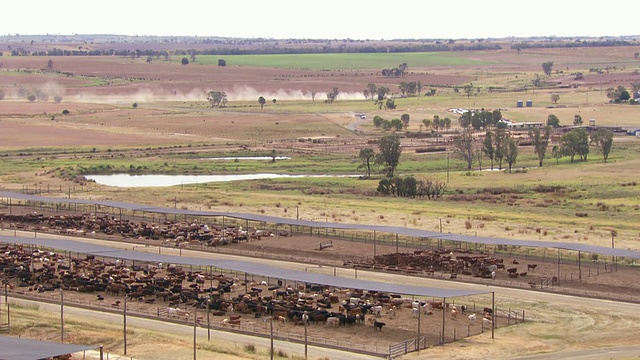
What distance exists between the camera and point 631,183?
298 feet

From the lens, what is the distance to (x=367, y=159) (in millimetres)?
101875

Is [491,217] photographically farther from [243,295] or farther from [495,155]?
[495,155]

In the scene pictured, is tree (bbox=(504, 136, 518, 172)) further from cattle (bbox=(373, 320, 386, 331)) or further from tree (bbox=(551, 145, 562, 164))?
cattle (bbox=(373, 320, 386, 331))

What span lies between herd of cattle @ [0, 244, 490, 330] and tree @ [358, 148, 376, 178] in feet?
154

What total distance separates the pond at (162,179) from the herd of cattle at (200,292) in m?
40.8

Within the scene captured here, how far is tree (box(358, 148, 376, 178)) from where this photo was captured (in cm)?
10238

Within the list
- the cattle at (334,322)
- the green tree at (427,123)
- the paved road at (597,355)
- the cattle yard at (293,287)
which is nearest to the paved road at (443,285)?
the paved road at (597,355)

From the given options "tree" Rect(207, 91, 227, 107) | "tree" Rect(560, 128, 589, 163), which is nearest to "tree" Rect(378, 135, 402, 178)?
"tree" Rect(560, 128, 589, 163)

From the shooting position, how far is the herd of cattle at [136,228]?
64875 millimetres

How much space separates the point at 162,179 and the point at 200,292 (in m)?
55.8

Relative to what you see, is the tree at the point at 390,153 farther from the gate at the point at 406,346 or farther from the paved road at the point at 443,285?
the gate at the point at 406,346

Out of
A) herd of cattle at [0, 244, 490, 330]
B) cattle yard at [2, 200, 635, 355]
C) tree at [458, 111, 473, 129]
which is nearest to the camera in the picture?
cattle yard at [2, 200, 635, 355]

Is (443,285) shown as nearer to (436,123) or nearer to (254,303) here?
(254,303)

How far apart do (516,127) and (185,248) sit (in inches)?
3560
